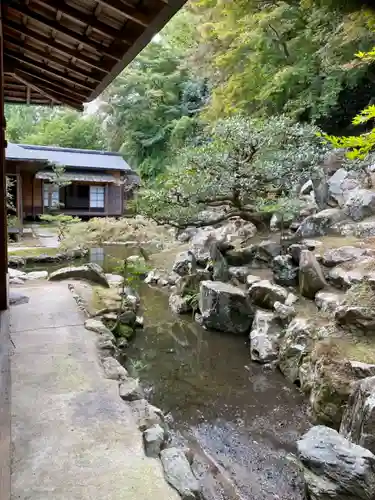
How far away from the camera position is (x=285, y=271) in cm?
643

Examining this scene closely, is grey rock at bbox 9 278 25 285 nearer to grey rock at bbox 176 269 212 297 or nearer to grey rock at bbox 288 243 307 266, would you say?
grey rock at bbox 176 269 212 297

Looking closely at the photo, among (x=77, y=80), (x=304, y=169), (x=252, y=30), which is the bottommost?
(x=304, y=169)

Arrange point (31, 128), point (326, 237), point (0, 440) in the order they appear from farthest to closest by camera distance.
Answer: point (31, 128)
point (326, 237)
point (0, 440)

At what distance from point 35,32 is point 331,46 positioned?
7230 mm

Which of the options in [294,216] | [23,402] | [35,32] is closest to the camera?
[23,402]

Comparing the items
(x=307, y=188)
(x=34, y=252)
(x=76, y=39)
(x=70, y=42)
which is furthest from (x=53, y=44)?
(x=307, y=188)

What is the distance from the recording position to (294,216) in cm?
826

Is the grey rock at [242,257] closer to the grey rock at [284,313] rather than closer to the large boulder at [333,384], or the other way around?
the grey rock at [284,313]

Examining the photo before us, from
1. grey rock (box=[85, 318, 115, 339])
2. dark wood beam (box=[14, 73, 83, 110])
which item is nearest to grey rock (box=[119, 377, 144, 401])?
grey rock (box=[85, 318, 115, 339])

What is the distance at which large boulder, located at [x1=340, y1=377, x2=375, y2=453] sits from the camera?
117 inches

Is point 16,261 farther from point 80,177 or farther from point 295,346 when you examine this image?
point 80,177

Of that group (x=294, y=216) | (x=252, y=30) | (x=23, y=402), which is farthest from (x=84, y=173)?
(x=23, y=402)

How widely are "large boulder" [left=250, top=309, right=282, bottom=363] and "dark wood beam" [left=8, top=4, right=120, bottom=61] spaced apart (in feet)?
12.4

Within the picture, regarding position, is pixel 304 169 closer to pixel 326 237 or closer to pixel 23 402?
pixel 326 237
